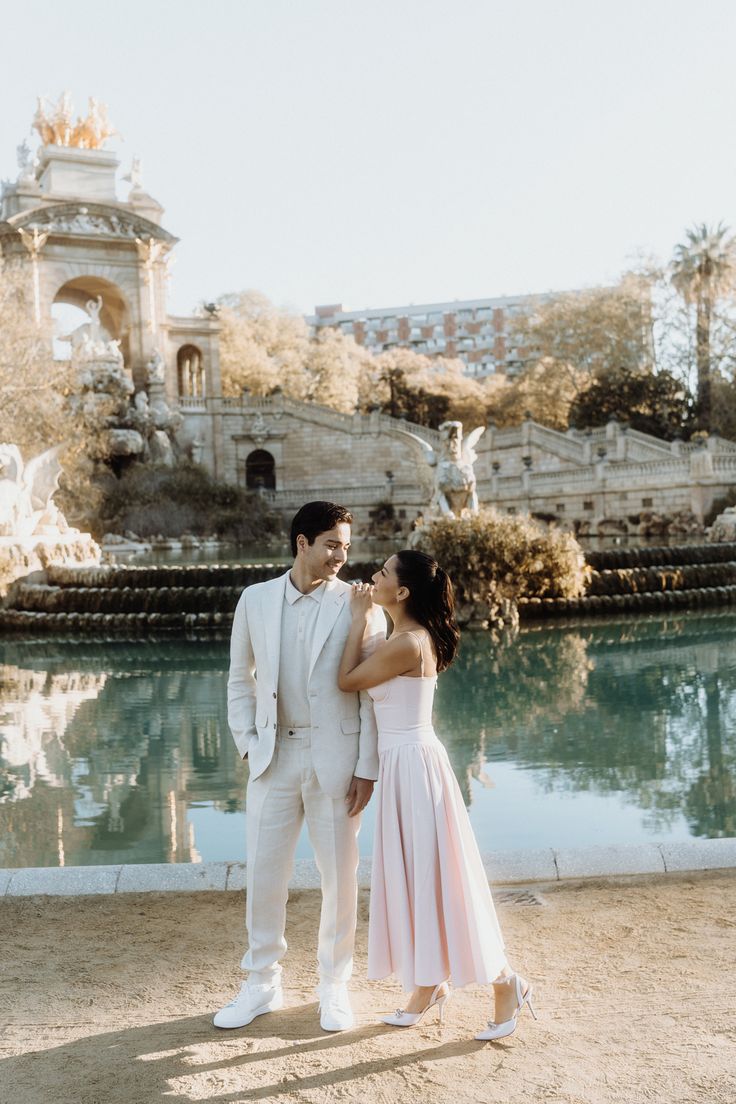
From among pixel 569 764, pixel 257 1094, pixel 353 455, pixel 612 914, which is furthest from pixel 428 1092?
pixel 353 455

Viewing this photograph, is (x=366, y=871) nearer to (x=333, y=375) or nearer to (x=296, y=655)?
(x=296, y=655)

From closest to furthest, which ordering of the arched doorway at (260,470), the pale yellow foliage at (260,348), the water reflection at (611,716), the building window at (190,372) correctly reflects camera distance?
the water reflection at (611,716) → the arched doorway at (260,470) → the building window at (190,372) → the pale yellow foliage at (260,348)

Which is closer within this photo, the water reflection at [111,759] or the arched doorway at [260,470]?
the water reflection at [111,759]

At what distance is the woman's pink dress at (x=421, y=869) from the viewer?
10.9 ft

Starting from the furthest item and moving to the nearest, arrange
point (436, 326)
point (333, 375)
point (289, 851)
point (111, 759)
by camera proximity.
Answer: point (436, 326), point (333, 375), point (111, 759), point (289, 851)

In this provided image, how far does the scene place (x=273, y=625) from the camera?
3.44 m

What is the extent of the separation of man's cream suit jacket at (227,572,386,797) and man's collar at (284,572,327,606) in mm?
17

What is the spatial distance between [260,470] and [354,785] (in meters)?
45.3

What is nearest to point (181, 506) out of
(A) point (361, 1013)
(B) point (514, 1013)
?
(A) point (361, 1013)

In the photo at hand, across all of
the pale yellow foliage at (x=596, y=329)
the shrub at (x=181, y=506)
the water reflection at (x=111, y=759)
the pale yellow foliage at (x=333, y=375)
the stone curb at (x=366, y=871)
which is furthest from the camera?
the pale yellow foliage at (x=333, y=375)

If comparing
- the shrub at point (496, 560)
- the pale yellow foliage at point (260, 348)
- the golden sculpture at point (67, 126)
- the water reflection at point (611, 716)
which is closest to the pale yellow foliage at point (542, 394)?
the pale yellow foliage at point (260, 348)

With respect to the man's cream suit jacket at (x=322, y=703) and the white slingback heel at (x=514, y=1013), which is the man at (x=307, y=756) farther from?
the white slingback heel at (x=514, y=1013)

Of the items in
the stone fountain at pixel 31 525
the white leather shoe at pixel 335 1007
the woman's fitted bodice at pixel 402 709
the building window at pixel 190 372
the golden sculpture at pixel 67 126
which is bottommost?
the white leather shoe at pixel 335 1007

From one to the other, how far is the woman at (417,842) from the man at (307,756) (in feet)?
0.23
